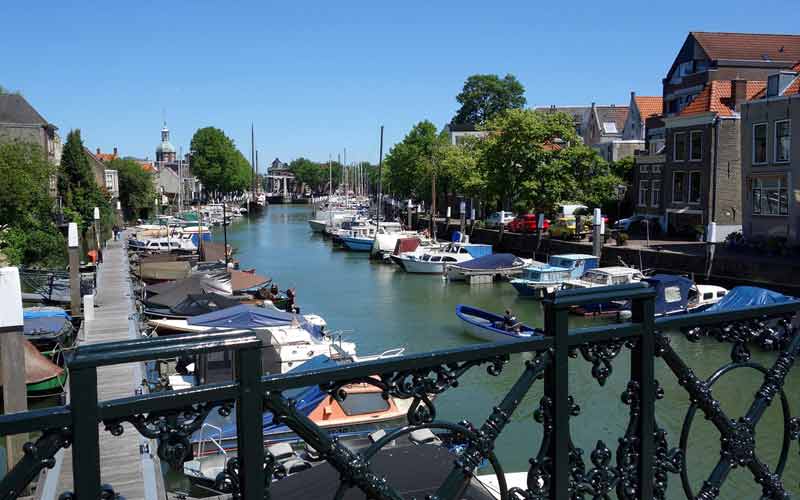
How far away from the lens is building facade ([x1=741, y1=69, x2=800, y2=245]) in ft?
97.1

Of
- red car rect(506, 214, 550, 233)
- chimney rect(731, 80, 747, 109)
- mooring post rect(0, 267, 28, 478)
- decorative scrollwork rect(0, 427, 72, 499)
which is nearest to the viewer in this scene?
decorative scrollwork rect(0, 427, 72, 499)

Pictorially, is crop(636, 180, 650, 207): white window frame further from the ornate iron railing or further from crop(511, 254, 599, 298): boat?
the ornate iron railing

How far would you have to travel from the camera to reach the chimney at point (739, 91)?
35719mm

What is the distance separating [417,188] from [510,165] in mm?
25338

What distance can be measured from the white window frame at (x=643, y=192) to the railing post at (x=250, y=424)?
147ft

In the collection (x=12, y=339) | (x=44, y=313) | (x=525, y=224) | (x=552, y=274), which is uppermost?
(x=12, y=339)

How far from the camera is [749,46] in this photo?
43.5 metres

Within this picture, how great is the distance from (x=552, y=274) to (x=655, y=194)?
13817mm

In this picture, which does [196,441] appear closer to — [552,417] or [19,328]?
[19,328]

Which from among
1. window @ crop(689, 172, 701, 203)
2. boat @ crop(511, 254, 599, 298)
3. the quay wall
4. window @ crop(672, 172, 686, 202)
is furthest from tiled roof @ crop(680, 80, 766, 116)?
boat @ crop(511, 254, 599, 298)

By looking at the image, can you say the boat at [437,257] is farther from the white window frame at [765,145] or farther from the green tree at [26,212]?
the green tree at [26,212]

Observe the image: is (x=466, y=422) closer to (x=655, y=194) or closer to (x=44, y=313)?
(x=44, y=313)

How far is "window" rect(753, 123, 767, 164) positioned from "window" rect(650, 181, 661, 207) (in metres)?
11.2

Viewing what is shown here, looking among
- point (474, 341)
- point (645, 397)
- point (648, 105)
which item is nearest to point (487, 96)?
point (648, 105)
